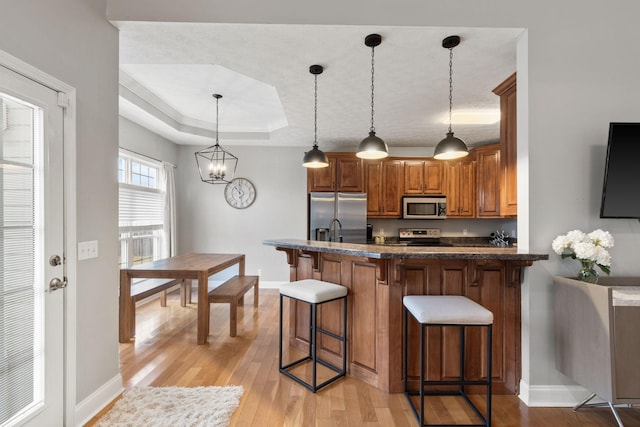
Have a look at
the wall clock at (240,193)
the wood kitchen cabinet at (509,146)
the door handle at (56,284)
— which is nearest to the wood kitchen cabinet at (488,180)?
the wood kitchen cabinet at (509,146)

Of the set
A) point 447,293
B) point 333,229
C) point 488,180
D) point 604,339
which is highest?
point 488,180

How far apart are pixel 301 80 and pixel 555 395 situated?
3.21 meters

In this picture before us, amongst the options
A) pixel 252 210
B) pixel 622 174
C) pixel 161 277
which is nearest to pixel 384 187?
pixel 252 210

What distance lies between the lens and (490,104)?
3459mm

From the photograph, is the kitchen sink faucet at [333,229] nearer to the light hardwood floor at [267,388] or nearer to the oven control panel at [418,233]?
the oven control panel at [418,233]

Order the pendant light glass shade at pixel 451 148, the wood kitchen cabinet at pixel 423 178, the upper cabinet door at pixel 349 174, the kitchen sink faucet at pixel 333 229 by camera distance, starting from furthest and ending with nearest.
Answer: the wood kitchen cabinet at pixel 423 178 → the upper cabinet door at pixel 349 174 → the kitchen sink faucet at pixel 333 229 → the pendant light glass shade at pixel 451 148

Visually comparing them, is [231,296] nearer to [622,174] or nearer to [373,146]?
[373,146]

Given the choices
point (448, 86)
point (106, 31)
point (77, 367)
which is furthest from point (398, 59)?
point (77, 367)

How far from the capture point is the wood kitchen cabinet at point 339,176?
4.79 meters

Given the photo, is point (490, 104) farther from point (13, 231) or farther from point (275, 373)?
point (13, 231)

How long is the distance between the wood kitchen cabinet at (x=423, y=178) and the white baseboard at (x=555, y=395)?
3316 millimetres

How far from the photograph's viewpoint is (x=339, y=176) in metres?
4.81

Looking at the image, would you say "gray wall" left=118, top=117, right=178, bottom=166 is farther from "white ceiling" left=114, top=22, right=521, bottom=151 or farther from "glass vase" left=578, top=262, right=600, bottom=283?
"glass vase" left=578, top=262, right=600, bottom=283

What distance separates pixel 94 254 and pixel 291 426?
166cm
